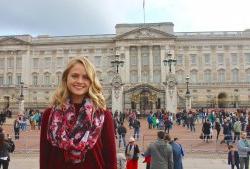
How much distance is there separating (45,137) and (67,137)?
0.28m

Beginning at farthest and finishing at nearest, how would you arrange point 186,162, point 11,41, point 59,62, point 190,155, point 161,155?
1. point 59,62
2. point 11,41
3. point 190,155
4. point 186,162
5. point 161,155

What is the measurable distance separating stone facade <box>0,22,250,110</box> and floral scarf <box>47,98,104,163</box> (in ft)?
246

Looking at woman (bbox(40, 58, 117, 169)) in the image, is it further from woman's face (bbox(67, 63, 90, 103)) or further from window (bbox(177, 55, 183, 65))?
window (bbox(177, 55, 183, 65))

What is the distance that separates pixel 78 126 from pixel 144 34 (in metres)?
79.1

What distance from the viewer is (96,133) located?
310cm

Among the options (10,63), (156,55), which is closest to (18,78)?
(10,63)

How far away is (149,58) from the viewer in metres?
81.8

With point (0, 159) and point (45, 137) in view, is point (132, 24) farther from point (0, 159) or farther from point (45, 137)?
point (45, 137)

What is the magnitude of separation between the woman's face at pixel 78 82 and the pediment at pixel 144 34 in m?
78.2

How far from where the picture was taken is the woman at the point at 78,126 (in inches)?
120

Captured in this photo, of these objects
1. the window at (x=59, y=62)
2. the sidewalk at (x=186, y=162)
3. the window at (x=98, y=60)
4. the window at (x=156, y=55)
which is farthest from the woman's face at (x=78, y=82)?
the window at (x=59, y=62)

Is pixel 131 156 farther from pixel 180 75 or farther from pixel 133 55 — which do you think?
pixel 180 75

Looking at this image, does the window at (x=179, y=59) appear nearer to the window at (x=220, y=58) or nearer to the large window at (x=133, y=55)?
the window at (x=220, y=58)

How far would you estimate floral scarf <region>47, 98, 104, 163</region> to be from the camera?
301 centimetres
